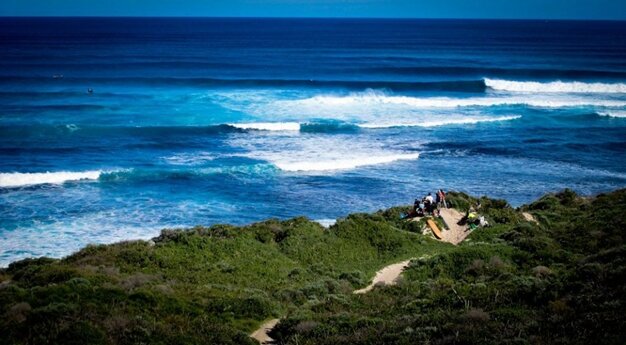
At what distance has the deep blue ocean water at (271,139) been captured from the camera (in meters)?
27.4

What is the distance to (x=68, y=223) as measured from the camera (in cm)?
2461

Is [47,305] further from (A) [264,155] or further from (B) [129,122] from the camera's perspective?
(B) [129,122]

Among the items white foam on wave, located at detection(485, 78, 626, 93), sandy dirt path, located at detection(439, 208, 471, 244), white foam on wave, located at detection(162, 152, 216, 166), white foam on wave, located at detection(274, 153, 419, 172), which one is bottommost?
sandy dirt path, located at detection(439, 208, 471, 244)

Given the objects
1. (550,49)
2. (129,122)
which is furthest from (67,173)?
(550,49)

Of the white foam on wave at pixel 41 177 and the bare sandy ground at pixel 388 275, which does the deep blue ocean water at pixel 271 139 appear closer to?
the white foam on wave at pixel 41 177

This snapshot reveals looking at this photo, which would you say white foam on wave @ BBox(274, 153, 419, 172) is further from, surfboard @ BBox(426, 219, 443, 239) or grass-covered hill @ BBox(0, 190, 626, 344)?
surfboard @ BBox(426, 219, 443, 239)

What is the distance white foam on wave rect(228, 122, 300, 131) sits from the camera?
4312 centimetres

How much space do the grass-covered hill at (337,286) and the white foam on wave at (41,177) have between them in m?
13.4

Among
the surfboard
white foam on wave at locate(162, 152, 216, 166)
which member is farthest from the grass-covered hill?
white foam on wave at locate(162, 152, 216, 166)

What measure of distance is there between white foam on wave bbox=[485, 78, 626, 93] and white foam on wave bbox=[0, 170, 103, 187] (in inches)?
1807

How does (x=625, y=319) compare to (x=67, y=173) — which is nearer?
(x=625, y=319)

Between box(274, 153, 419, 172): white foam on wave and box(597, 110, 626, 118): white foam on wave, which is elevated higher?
box(597, 110, 626, 118): white foam on wave

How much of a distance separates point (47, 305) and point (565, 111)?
160 feet

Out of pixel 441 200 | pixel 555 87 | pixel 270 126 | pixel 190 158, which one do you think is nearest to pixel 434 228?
pixel 441 200
